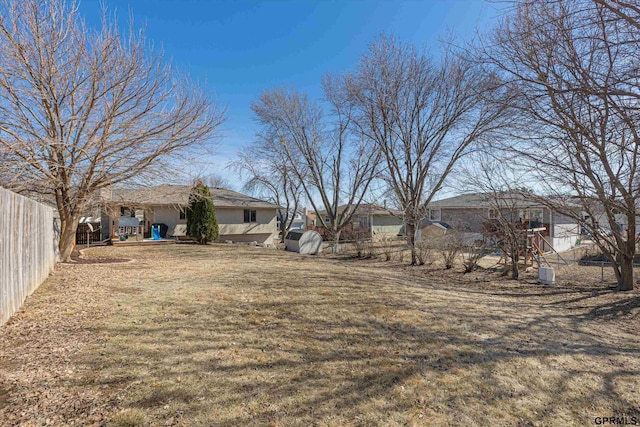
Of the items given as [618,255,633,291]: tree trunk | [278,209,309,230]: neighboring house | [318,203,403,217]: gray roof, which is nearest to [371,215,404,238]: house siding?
[278,209,309,230]: neighboring house

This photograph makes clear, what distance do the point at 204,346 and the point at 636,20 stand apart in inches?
256

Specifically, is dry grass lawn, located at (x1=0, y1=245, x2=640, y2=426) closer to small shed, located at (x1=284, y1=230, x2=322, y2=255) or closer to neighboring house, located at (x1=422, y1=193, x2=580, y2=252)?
neighboring house, located at (x1=422, y1=193, x2=580, y2=252)

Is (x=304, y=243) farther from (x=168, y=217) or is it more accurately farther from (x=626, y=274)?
(x=626, y=274)

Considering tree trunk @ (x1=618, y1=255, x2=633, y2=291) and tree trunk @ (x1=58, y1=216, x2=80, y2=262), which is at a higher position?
tree trunk @ (x1=58, y1=216, x2=80, y2=262)

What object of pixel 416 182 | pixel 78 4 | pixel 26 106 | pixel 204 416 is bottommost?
pixel 204 416

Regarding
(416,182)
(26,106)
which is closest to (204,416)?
(26,106)

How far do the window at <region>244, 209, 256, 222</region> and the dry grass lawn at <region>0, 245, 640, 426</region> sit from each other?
16.0 meters

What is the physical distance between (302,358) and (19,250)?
4.28 meters

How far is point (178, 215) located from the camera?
20.3 metres

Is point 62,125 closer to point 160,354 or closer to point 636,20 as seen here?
point 160,354

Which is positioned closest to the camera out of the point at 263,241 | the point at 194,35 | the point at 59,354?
the point at 59,354

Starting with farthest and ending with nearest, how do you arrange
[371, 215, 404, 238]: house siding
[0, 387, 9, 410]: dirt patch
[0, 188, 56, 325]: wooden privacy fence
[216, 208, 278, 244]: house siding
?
1. [371, 215, 404, 238]: house siding
2. [216, 208, 278, 244]: house siding
3. [0, 188, 56, 325]: wooden privacy fence
4. [0, 387, 9, 410]: dirt patch

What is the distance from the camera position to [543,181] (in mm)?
8617

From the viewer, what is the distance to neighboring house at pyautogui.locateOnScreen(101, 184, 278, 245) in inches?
451
